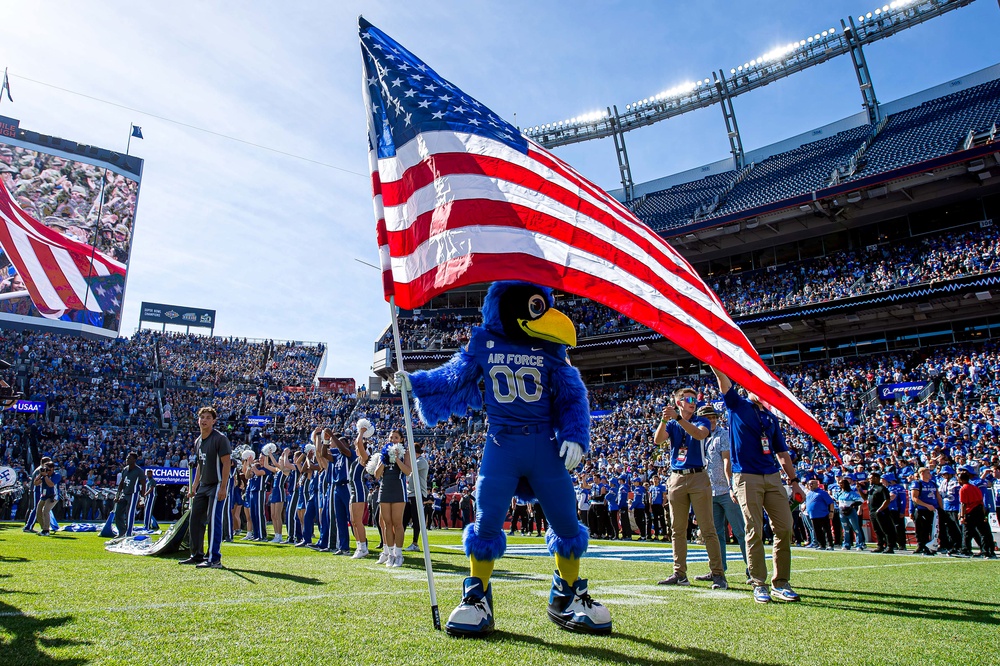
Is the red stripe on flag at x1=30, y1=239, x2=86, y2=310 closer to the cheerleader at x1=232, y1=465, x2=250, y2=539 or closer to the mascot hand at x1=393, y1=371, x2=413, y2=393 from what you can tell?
the cheerleader at x1=232, y1=465, x2=250, y2=539

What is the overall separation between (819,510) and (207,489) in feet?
41.3

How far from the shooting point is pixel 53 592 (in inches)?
189

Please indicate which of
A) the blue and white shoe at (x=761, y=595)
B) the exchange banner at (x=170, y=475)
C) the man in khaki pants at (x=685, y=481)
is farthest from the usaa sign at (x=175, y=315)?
the blue and white shoe at (x=761, y=595)

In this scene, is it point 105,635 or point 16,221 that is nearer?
point 105,635

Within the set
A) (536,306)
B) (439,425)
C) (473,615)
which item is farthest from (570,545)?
(439,425)

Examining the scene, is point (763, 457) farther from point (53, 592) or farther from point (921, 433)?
point (921, 433)

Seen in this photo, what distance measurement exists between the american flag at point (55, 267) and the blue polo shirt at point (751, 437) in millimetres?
41909

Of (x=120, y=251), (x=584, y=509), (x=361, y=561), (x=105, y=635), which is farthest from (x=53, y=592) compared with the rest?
(x=120, y=251)

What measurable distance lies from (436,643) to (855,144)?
39.4 metres

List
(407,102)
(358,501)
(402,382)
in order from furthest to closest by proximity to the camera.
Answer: (358,501) < (407,102) < (402,382)

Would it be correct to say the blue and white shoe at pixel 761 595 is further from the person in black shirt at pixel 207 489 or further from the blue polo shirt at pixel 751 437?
the person in black shirt at pixel 207 489

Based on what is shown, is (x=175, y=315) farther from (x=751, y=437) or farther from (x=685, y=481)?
(x=751, y=437)

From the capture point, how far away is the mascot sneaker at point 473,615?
136 inches

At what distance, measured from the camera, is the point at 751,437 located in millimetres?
5633
